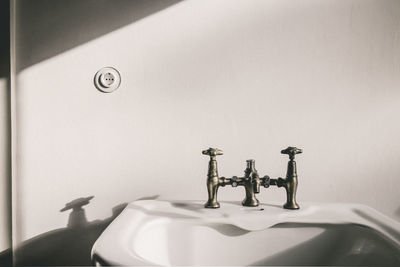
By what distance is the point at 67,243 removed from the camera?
965 mm

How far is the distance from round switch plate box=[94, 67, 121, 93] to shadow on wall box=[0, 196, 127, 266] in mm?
383

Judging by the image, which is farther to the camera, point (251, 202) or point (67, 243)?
point (67, 243)

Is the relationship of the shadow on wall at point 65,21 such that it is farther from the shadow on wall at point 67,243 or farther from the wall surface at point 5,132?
the shadow on wall at point 67,243

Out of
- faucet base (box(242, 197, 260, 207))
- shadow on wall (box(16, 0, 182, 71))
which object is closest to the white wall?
shadow on wall (box(16, 0, 182, 71))

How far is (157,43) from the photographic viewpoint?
0.93 metres

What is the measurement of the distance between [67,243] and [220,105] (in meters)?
0.70

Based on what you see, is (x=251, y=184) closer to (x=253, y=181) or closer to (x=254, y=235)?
(x=253, y=181)

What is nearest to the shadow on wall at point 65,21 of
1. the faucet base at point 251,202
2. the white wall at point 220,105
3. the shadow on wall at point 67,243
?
the white wall at point 220,105

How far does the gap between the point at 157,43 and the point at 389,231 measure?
0.83m

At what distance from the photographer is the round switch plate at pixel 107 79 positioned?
0.93 m

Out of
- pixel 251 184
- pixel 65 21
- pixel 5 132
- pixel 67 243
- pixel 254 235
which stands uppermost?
pixel 65 21

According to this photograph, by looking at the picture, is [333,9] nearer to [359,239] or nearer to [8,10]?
[359,239]

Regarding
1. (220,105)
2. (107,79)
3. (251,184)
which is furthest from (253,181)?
(107,79)

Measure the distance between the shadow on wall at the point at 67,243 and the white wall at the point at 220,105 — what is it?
2.2 inches
